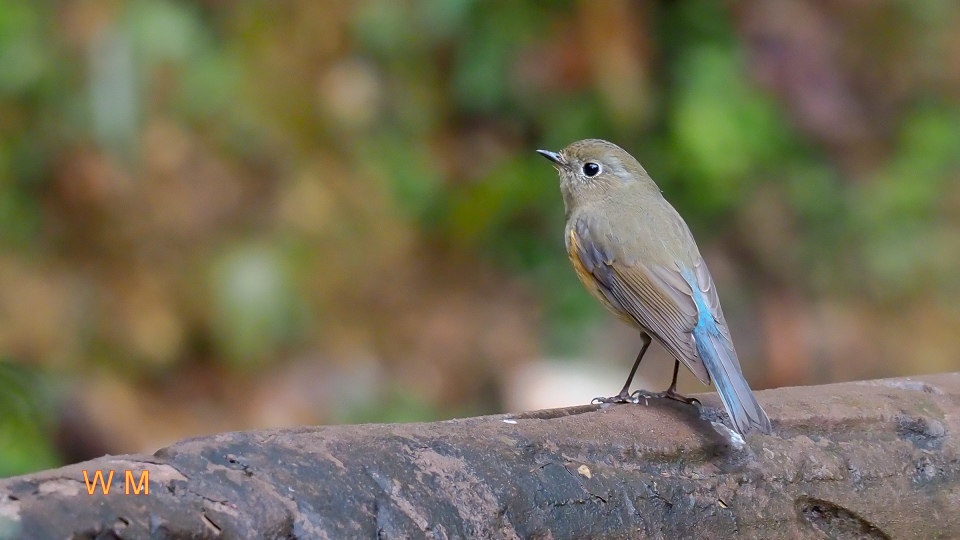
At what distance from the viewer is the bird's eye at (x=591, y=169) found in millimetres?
4164

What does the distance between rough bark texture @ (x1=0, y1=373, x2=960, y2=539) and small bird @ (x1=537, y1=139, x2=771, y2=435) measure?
0.70ft

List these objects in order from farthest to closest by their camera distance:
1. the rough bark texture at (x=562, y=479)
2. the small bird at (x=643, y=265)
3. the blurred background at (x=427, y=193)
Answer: the blurred background at (x=427, y=193)
the small bird at (x=643, y=265)
the rough bark texture at (x=562, y=479)

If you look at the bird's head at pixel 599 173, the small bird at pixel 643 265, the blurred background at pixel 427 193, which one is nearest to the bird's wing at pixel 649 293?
the small bird at pixel 643 265

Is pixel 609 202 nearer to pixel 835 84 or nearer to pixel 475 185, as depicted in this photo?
pixel 475 185

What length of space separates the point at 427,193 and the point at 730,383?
385cm

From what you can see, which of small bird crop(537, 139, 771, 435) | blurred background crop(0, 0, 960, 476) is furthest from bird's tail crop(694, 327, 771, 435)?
blurred background crop(0, 0, 960, 476)

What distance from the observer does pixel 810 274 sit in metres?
6.77

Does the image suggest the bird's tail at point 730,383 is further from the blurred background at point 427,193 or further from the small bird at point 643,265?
the blurred background at point 427,193

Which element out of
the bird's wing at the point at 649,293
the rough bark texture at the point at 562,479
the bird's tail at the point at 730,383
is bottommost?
the rough bark texture at the point at 562,479

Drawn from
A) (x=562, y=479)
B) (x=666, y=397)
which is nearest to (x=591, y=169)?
(x=666, y=397)

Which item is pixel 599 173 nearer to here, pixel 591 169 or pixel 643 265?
pixel 591 169

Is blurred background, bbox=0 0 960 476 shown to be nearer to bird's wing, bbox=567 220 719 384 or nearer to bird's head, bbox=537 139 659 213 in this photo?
bird's head, bbox=537 139 659 213

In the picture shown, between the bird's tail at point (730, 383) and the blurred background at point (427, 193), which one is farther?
the blurred background at point (427, 193)

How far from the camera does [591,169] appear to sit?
4184 millimetres
